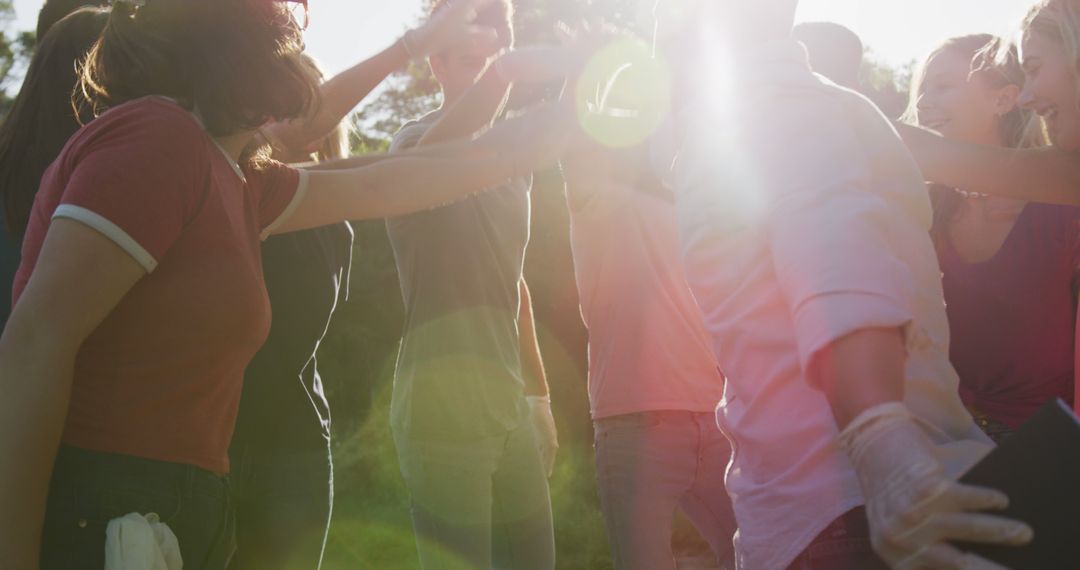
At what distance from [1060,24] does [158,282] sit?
206 cm

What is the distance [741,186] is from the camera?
1.55 m

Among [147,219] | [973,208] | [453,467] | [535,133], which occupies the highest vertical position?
[147,219]

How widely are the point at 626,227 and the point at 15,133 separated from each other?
188 centimetres

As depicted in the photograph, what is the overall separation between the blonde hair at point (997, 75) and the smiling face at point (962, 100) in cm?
1

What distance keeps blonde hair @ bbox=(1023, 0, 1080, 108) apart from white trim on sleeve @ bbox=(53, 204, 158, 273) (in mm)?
2012

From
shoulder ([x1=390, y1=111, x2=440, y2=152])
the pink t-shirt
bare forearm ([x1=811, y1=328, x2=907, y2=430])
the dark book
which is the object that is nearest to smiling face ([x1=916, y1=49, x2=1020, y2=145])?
the pink t-shirt

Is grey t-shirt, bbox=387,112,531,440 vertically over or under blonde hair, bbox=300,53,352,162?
under

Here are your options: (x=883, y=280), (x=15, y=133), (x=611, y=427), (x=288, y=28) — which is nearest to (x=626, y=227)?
(x=611, y=427)

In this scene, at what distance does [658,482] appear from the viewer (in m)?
3.38

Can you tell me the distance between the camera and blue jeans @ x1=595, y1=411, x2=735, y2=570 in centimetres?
338

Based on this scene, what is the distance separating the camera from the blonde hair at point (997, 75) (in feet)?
12.0

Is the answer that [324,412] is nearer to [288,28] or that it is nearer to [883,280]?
[288,28]

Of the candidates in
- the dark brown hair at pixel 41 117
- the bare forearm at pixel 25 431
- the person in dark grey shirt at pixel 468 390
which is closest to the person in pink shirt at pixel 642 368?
the person in dark grey shirt at pixel 468 390

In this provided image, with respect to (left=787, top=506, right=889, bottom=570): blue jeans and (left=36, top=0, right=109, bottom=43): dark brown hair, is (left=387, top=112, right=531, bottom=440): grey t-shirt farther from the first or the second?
(left=787, top=506, right=889, bottom=570): blue jeans
